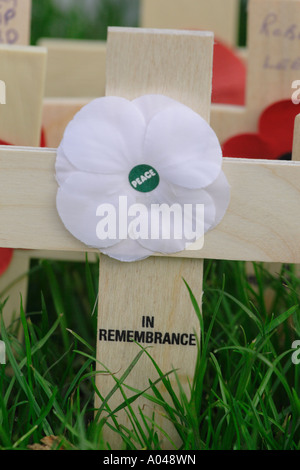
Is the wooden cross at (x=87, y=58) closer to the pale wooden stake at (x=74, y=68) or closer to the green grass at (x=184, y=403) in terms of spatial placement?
the pale wooden stake at (x=74, y=68)

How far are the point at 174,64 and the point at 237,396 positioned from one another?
0.97ft

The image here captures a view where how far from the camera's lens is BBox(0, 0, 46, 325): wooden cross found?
0.70 meters

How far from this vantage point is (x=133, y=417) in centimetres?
59

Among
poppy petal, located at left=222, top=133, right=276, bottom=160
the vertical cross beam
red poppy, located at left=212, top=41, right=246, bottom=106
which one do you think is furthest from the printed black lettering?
red poppy, located at left=212, top=41, right=246, bottom=106

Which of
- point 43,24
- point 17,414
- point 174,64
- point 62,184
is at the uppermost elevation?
point 43,24

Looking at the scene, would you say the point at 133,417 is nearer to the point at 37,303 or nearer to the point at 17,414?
the point at 17,414

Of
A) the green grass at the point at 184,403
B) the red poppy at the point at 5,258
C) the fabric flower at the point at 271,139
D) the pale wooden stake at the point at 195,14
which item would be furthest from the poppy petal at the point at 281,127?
the pale wooden stake at the point at 195,14

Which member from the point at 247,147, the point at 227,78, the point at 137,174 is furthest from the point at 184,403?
the point at 227,78

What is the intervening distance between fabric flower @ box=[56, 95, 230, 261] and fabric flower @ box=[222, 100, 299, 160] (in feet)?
0.77

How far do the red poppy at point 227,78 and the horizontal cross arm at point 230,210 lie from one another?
42 cm

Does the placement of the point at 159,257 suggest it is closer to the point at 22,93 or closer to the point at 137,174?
the point at 137,174

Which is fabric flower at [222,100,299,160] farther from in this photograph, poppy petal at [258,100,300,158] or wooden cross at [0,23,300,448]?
wooden cross at [0,23,300,448]
